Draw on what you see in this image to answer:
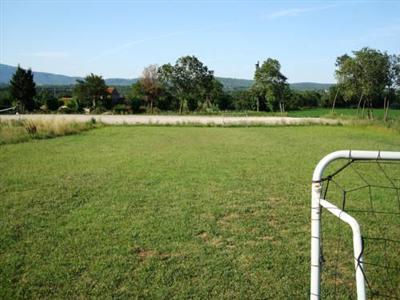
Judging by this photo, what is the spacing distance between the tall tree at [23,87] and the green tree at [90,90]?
18.6ft

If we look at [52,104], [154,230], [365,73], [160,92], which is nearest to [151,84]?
[160,92]

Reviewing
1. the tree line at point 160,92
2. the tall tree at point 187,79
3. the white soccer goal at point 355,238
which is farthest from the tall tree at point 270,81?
the white soccer goal at point 355,238

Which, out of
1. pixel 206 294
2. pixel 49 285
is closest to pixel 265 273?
pixel 206 294

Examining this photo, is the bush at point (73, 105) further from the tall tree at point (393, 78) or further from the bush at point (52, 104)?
the tall tree at point (393, 78)

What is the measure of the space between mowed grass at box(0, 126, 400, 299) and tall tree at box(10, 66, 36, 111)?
39.2m

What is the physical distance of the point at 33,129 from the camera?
50.1ft

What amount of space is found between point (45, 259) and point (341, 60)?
29.8 metres

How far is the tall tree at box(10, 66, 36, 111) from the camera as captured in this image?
A: 42.5 m

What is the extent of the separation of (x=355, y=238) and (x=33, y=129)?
15698mm

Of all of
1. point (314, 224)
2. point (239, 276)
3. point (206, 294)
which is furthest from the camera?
point (239, 276)

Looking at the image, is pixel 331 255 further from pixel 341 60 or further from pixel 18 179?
pixel 341 60

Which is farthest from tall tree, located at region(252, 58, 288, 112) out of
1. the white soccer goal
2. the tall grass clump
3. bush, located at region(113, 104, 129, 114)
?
the white soccer goal

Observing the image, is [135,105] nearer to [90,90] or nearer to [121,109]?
[121,109]

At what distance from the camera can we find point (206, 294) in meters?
2.99
